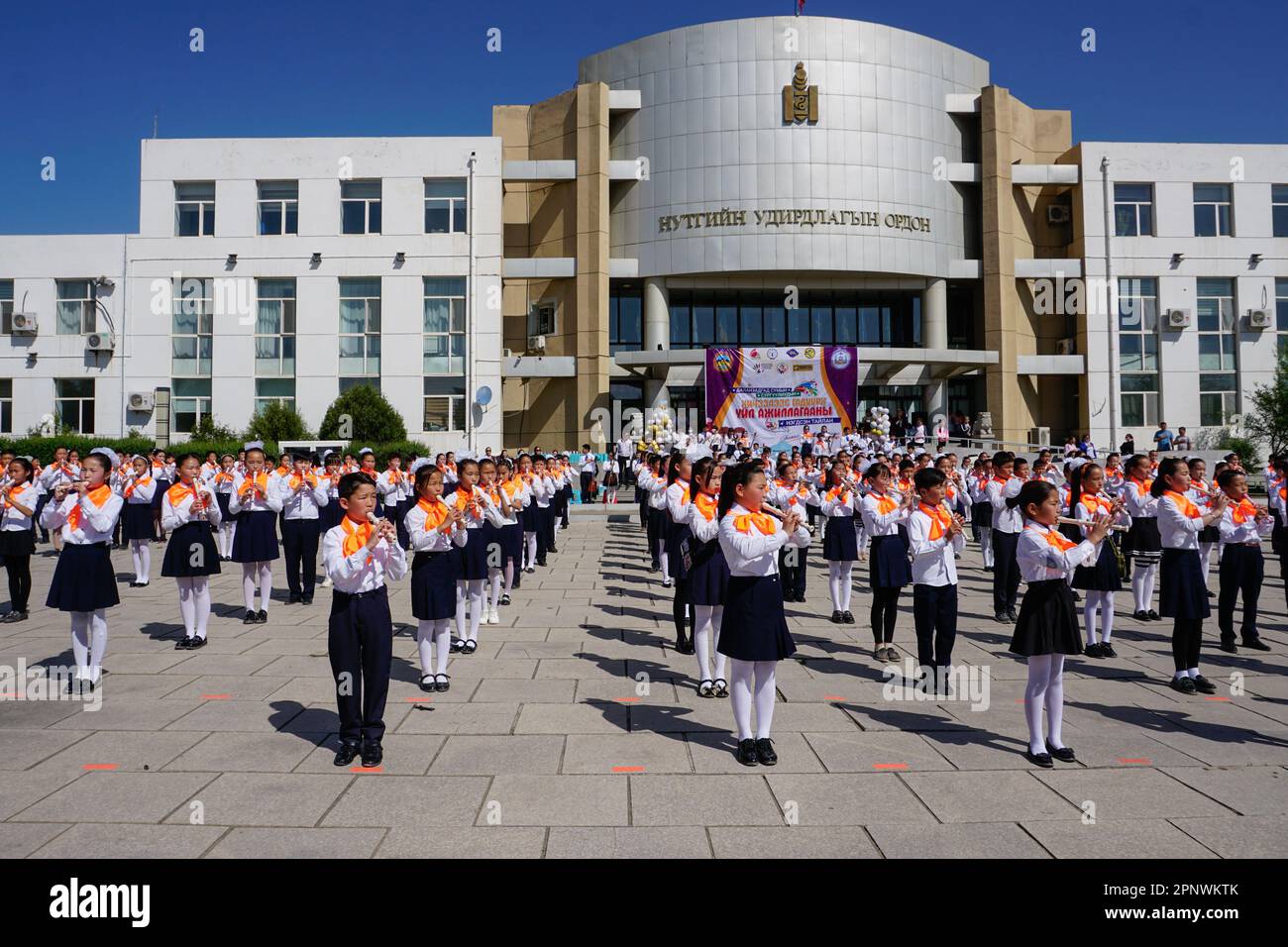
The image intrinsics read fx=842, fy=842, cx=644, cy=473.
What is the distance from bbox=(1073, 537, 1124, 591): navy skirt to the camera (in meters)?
9.01

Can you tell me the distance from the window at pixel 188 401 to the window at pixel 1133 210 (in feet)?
139

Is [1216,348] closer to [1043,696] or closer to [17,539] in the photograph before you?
[1043,696]

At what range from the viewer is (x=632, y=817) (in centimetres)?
480

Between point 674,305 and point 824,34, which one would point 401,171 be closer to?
point 674,305

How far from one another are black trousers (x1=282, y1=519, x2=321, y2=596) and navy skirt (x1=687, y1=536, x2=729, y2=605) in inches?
263

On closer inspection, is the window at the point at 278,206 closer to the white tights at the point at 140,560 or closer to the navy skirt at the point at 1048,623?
the white tights at the point at 140,560

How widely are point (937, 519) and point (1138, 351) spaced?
1505 inches

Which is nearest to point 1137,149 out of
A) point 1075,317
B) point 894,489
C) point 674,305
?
point 1075,317

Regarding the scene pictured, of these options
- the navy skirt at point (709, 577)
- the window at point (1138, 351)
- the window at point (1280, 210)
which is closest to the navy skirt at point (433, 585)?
the navy skirt at point (709, 577)

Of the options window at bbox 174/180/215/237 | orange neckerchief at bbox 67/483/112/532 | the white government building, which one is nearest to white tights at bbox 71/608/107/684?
orange neckerchief at bbox 67/483/112/532

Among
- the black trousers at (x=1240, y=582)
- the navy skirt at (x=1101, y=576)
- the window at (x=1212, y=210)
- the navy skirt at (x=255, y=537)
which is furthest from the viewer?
the window at (x=1212, y=210)

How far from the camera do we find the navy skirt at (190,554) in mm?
9078

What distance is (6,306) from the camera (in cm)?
3803
